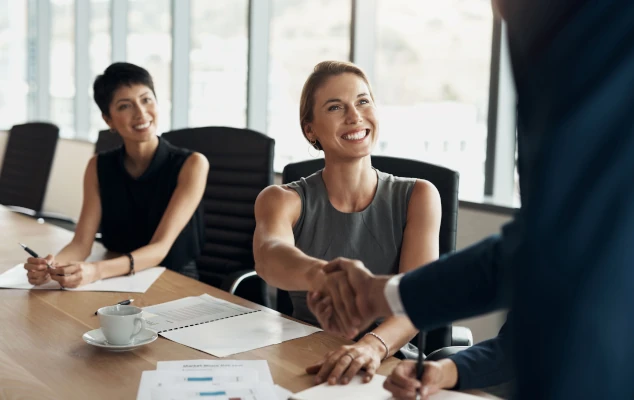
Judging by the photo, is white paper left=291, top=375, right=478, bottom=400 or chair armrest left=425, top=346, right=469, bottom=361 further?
chair armrest left=425, top=346, right=469, bottom=361

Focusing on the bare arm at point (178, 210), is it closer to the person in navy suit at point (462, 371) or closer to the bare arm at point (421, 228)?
the bare arm at point (421, 228)

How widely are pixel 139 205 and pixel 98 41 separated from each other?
468cm

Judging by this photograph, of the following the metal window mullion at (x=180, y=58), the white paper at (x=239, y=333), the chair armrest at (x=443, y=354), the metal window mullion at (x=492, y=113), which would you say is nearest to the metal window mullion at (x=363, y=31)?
the metal window mullion at (x=492, y=113)

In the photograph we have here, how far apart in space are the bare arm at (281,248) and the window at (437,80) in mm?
1392

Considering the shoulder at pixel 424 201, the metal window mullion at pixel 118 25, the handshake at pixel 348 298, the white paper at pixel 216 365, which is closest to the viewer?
the handshake at pixel 348 298

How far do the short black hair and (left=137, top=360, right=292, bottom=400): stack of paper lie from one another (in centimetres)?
152

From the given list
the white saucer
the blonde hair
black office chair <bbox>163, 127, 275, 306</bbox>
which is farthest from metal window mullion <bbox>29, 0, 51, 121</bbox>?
the white saucer

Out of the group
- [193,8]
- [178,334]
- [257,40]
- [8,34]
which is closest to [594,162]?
[178,334]

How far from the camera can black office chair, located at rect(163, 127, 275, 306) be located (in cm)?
266

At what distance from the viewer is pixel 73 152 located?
6297 mm

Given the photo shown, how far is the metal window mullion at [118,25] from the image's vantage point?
632 centimetres

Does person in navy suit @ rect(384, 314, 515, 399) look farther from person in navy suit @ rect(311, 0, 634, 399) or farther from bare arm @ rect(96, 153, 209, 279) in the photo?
bare arm @ rect(96, 153, 209, 279)

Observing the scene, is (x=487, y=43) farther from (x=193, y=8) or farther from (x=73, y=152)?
(x=73, y=152)

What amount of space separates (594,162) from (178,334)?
43.6 inches
